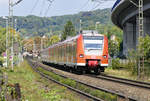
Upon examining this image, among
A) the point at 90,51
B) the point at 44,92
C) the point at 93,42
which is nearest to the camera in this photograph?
the point at 44,92

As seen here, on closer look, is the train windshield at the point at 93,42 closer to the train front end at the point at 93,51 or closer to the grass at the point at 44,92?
the train front end at the point at 93,51

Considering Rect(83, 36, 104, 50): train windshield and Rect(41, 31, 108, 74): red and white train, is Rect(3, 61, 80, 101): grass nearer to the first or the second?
Rect(41, 31, 108, 74): red and white train

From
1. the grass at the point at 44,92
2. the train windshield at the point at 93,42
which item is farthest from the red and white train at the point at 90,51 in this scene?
the grass at the point at 44,92

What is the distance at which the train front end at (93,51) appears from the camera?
23812 millimetres

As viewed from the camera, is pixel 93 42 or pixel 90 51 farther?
pixel 93 42

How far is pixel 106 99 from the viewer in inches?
454

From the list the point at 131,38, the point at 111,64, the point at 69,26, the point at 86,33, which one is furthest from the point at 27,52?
the point at 86,33

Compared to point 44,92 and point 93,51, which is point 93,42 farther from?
point 44,92

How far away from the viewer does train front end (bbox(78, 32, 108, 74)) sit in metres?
23.8

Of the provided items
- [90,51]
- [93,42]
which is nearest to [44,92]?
[90,51]

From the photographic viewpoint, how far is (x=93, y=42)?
24.2 metres

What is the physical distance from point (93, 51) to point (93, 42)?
2.42 ft

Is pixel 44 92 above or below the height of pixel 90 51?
below

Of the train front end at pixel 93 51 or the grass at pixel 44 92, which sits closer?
the grass at pixel 44 92
